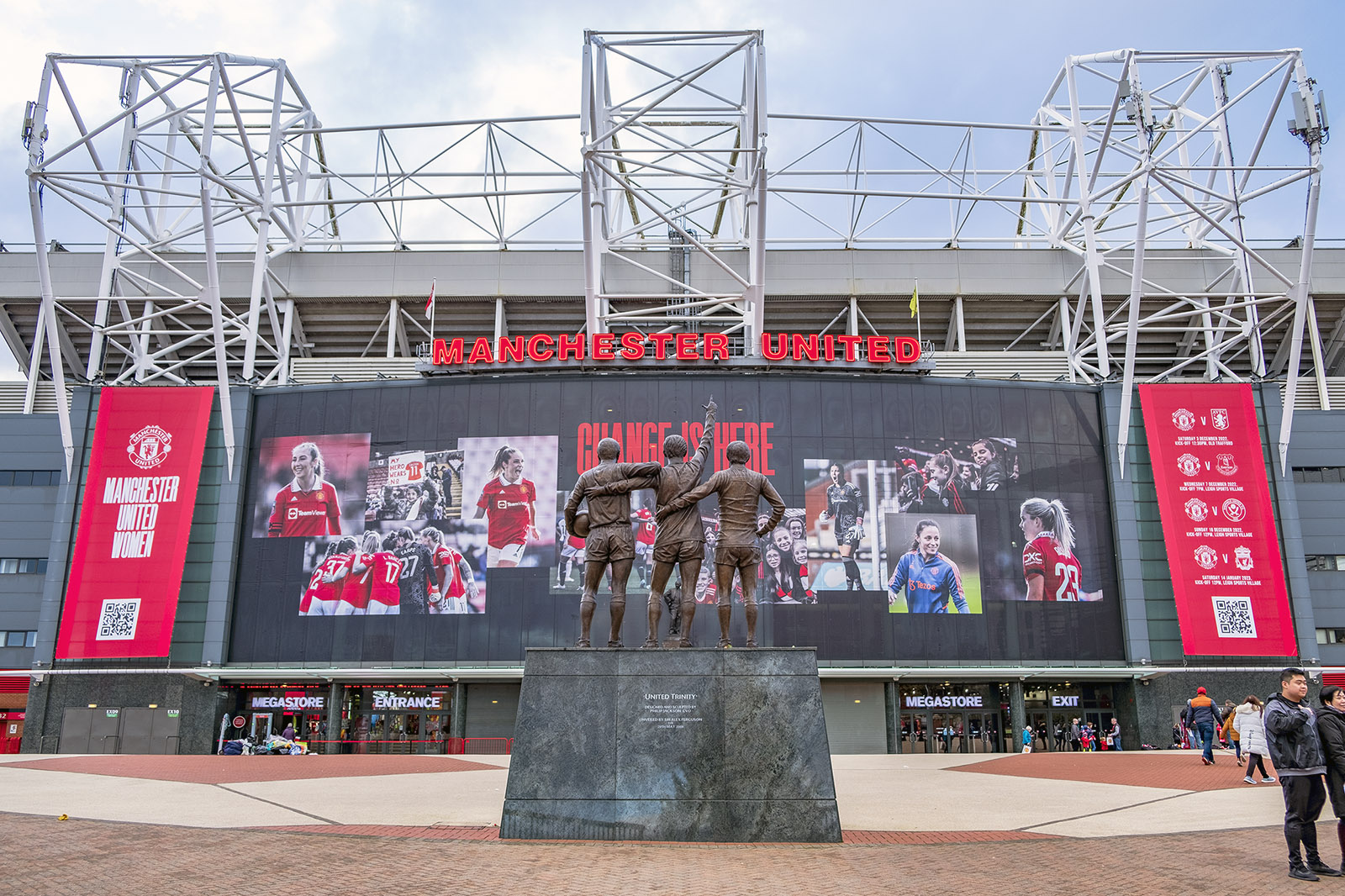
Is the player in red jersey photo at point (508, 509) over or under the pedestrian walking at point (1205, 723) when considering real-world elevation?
over

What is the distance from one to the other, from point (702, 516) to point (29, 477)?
105 feet

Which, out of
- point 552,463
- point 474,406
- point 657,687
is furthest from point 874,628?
point 657,687

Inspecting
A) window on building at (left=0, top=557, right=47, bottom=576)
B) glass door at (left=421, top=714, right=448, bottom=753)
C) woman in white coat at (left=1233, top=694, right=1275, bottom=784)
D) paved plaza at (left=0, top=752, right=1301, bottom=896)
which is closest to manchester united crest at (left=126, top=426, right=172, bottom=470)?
window on building at (left=0, top=557, right=47, bottom=576)

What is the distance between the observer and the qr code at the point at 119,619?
135 feet

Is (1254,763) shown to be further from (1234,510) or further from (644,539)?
(1234,510)

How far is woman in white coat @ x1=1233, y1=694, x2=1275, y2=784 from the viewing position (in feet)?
62.6

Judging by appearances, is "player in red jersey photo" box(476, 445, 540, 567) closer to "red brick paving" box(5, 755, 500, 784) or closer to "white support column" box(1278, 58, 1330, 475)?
"red brick paving" box(5, 755, 500, 784)

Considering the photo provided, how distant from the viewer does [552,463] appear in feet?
140

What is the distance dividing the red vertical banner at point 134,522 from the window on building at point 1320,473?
49.9 metres

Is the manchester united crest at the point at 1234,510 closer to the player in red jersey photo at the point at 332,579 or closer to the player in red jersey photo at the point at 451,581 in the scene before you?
the player in red jersey photo at the point at 451,581

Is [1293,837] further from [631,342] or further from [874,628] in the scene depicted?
[631,342]

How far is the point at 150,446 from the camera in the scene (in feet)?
143

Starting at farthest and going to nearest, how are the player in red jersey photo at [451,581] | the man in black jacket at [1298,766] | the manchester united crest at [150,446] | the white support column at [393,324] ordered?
the white support column at [393,324] < the manchester united crest at [150,446] < the player in red jersey photo at [451,581] < the man in black jacket at [1298,766]

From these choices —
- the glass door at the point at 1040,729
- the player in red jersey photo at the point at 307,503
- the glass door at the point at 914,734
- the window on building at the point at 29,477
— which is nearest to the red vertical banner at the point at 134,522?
the player in red jersey photo at the point at 307,503
